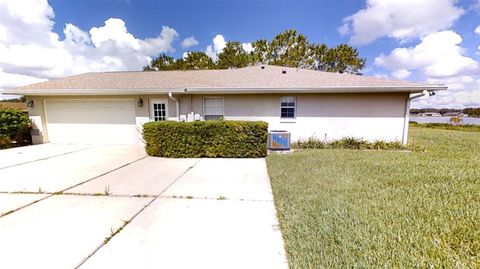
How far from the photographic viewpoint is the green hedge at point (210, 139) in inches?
290

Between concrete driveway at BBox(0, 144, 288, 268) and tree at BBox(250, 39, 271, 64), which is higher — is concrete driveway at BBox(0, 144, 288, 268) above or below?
below

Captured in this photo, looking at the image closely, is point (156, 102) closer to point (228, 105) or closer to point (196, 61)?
point (228, 105)

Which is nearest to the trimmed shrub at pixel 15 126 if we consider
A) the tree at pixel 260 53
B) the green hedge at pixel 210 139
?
the green hedge at pixel 210 139

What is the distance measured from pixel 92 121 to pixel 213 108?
617 cm

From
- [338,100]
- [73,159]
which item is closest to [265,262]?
[73,159]

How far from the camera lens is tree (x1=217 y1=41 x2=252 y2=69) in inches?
885

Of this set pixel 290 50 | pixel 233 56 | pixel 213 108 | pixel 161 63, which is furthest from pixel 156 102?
pixel 161 63

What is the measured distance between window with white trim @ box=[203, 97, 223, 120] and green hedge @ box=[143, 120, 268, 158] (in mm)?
2628

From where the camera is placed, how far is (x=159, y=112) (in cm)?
1009

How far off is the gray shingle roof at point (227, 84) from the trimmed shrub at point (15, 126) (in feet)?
3.35

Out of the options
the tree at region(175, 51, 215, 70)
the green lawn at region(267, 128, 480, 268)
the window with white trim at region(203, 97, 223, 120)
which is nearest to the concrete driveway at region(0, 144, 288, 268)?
the green lawn at region(267, 128, 480, 268)

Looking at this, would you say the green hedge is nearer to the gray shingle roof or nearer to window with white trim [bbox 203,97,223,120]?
the gray shingle roof

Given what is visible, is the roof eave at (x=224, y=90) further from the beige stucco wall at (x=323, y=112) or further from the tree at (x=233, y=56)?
the tree at (x=233, y=56)

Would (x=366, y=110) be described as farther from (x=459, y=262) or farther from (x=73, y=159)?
(x=73, y=159)
